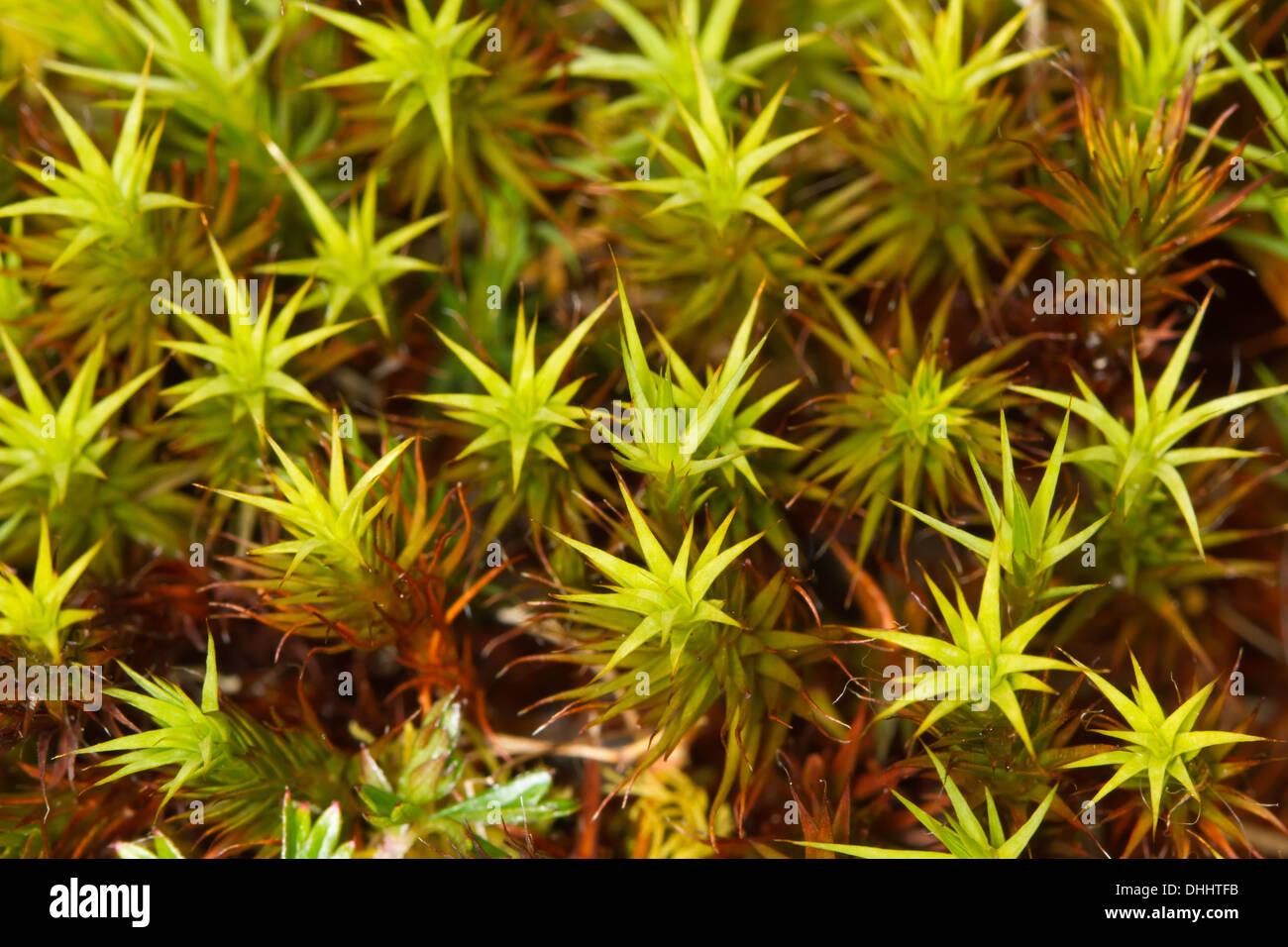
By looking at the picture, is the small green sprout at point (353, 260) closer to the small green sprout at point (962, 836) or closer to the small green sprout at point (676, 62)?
the small green sprout at point (676, 62)

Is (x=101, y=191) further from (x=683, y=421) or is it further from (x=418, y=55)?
(x=683, y=421)

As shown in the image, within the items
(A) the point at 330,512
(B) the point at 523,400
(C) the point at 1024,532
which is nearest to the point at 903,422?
(C) the point at 1024,532

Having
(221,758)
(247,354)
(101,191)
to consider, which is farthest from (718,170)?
(221,758)

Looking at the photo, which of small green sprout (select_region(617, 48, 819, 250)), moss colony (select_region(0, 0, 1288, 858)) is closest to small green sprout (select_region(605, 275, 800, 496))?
moss colony (select_region(0, 0, 1288, 858))

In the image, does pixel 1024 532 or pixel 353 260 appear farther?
pixel 353 260

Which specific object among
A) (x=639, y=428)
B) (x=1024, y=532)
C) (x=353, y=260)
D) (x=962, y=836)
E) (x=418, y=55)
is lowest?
(x=962, y=836)

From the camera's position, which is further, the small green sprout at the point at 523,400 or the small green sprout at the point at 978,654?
the small green sprout at the point at 523,400

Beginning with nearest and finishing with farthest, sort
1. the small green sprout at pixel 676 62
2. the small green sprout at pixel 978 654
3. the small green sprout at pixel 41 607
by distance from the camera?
1. the small green sprout at pixel 978 654
2. the small green sprout at pixel 41 607
3. the small green sprout at pixel 676 62

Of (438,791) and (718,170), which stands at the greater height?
(718,170)

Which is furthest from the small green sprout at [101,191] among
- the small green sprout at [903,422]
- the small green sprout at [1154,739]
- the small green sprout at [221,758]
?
the small green sprout at [1154,739]

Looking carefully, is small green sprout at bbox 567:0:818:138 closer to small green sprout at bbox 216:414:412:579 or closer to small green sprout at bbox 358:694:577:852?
small green sprout at bbox 216:414:412:579

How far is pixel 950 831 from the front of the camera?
0.91 meters

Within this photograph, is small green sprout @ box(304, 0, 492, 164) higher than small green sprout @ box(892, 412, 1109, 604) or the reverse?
higher

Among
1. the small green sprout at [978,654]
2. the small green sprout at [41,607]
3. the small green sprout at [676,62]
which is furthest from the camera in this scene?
the small green sprout at [676,62]
